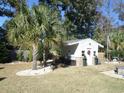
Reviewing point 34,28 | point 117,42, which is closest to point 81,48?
point 34,28

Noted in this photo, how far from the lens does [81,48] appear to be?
28422 mm

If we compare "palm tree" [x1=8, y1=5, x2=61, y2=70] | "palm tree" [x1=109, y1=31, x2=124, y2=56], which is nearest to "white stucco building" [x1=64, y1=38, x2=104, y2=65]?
"palm tree" [x1=8, y1=5, x2=61, y2=70]

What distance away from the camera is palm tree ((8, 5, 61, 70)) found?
856 inches

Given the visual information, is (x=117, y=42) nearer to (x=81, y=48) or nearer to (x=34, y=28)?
(x=81, y=48)

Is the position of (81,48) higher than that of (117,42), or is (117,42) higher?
(117,42)

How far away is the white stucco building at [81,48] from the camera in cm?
2825

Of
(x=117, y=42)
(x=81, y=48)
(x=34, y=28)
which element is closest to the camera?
(x=34, y=28)

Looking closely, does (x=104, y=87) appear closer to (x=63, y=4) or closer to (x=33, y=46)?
(x=33, y=46)

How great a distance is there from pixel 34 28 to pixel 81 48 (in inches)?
324

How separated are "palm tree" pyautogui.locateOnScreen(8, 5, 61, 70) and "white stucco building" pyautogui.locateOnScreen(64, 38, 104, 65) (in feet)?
18.9

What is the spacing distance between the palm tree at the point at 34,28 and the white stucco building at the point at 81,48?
575 centimetres

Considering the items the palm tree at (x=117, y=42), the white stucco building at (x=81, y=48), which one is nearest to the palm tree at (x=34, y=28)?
the white stucco building at (x=81, y=48)

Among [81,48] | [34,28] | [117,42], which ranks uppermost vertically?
[34,28]

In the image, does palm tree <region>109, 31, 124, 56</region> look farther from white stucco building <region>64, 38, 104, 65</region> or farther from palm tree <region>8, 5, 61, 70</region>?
palm tree <region>8, 5, 61, 70</region>
